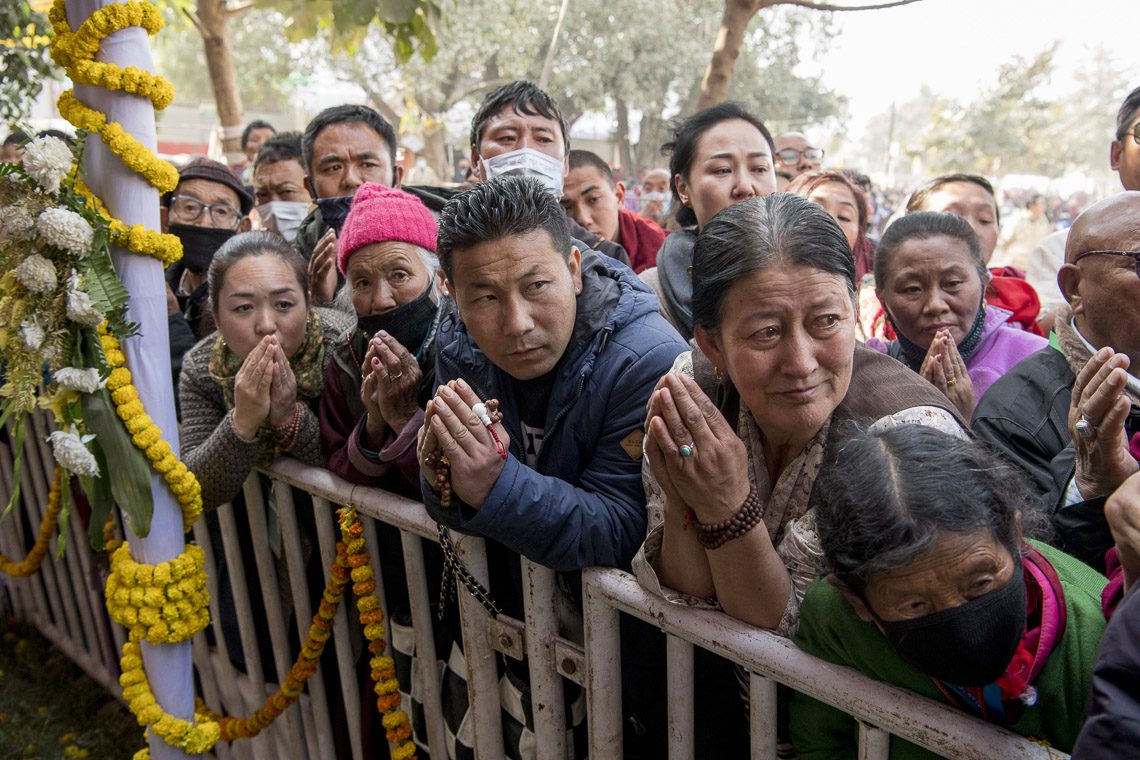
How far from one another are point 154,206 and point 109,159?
0.47ft

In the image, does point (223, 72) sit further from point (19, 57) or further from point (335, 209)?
point (335, 209)

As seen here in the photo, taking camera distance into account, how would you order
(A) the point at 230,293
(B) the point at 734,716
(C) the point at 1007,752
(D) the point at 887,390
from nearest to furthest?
1. (C) the point at 1007,752
2. (D) the point at 887,390
3. (B) the point at 734,716
4. (A) the point at 230,293

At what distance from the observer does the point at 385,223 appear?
244cm

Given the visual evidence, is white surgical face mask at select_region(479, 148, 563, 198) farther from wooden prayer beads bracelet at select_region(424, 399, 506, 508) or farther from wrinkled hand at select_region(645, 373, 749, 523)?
wrinkled hand at select_region(645, 373, 749, 523)

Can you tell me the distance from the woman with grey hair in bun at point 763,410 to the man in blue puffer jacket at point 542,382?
18 cm

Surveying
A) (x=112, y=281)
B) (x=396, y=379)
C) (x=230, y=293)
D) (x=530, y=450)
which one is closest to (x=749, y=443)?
(x=530, y=450)

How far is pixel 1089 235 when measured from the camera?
1920 millimetres

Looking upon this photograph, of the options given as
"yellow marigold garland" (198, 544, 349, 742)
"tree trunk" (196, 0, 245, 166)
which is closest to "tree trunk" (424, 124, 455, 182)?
"tree trunk" (196, 0, 245, 166)

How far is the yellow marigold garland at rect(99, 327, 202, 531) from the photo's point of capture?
6.41 feet

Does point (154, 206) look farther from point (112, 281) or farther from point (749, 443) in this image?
point (749, 443)

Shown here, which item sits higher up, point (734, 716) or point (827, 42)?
point (827, 42)

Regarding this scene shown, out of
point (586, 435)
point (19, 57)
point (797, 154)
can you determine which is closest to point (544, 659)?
point (586, 435)

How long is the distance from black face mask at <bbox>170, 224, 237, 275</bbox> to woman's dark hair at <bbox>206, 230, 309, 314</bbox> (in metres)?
1.07

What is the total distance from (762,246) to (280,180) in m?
3.46
